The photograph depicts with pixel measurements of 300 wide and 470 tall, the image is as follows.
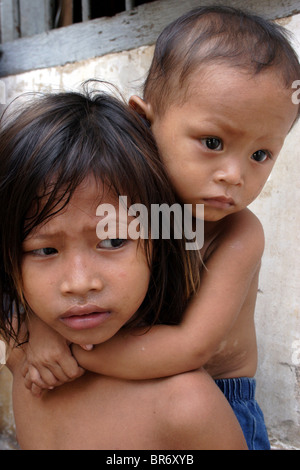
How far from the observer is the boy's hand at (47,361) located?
1.48 meters

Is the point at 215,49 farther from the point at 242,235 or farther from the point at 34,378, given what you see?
the point at 34,378

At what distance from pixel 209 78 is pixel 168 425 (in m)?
0.92

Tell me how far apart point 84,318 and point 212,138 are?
1.91 ft

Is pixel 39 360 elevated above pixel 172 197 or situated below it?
below

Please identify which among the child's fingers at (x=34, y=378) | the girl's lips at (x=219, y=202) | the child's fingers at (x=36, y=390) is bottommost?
the child's fingers at (x=36, y=390)

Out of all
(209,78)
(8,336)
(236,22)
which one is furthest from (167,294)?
(236,22)

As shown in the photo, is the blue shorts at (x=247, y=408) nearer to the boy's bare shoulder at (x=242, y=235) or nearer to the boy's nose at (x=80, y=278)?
the boy's bare shoulder at (x=242, y=235)

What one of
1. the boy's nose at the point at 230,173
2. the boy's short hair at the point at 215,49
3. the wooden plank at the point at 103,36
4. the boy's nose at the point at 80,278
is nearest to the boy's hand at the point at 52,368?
the boy's nose at the point at 80,278

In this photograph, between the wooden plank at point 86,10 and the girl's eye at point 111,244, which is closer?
the girl's eye at point 111,244

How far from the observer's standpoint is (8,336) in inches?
65.3

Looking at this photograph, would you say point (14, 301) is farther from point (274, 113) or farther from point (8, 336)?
point (274, 113)

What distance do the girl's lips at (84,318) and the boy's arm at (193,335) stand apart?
0.50ft

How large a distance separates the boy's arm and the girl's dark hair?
0.21 ft

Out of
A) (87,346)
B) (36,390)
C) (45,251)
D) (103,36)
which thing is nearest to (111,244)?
(45,251)
